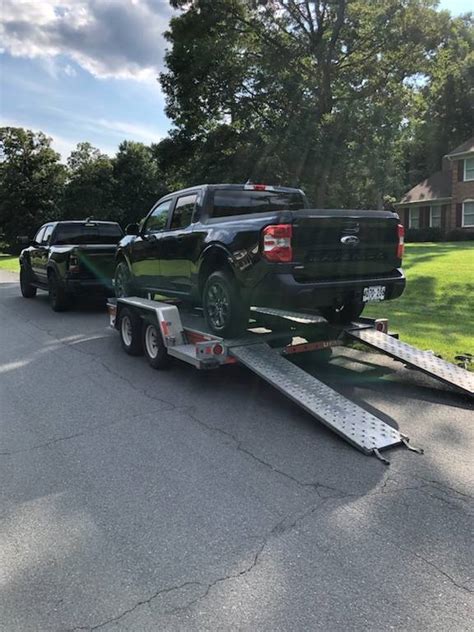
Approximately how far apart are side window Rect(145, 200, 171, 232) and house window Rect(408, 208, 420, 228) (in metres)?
31.1

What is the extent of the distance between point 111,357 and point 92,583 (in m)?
5.11

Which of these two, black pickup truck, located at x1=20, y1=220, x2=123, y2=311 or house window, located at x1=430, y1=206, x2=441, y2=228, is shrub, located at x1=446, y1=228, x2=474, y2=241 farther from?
black pickup truck, located at x1=20, y1=220, x2=123, y2=311

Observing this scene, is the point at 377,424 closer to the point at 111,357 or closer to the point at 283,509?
the point at 283,509

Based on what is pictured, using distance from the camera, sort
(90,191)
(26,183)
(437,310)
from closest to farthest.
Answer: (437,310) < (90,191) < (26,183)

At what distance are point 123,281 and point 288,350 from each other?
4317 millimetres

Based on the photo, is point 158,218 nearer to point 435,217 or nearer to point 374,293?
point 374,293

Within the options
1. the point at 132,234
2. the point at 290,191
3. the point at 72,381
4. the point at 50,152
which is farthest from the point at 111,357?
the point at 50,152

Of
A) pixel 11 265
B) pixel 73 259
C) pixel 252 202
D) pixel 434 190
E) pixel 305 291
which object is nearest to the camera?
pixel 305 291

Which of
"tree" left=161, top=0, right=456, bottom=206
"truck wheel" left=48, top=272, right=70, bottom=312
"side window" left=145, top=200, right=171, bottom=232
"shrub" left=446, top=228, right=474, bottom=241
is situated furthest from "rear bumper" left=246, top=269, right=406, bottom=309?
"shrub" left=446, top=228, right=474, bottom=241

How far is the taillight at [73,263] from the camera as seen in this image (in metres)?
11.4

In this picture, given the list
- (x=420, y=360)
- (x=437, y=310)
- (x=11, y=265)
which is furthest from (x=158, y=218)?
(x=11, y=265)

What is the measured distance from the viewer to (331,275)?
5.84 metres

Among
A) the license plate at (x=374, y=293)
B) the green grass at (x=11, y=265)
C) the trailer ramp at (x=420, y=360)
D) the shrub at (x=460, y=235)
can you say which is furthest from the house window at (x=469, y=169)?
the license plate at (x=374, y=293)

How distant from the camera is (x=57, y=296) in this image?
1198 cm
